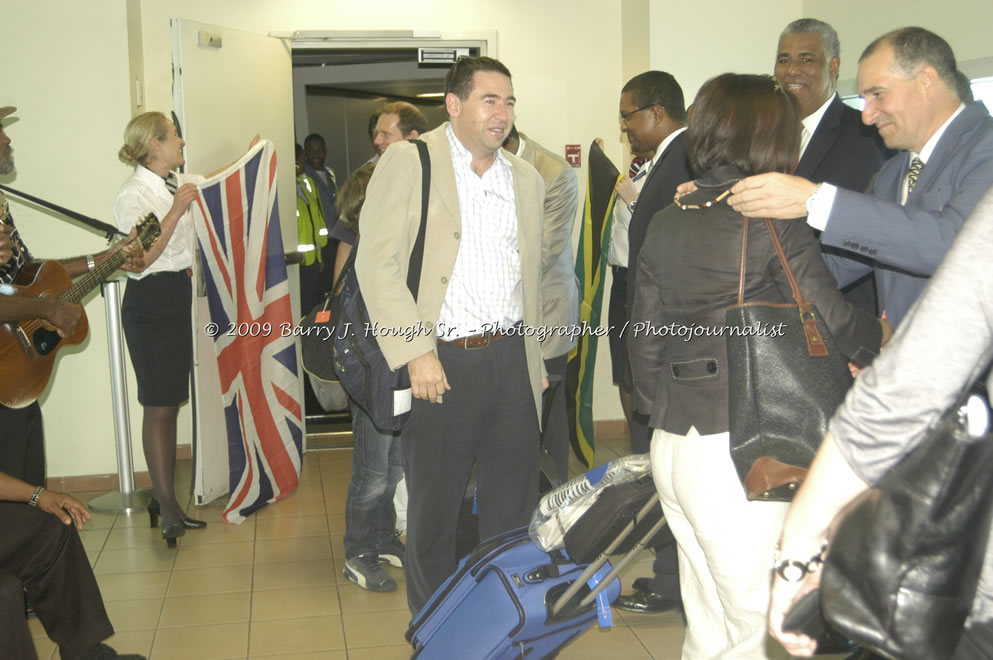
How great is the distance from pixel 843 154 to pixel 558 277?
1469mm

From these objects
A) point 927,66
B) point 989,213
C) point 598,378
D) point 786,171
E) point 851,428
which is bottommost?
point 598,378

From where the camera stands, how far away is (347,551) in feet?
11.7

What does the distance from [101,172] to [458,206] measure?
2889 mm

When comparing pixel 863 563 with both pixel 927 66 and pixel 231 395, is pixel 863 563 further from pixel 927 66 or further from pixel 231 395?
pixel 231 395

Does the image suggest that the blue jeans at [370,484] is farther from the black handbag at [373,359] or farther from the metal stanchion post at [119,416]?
the metal stanchion post at [119,416]

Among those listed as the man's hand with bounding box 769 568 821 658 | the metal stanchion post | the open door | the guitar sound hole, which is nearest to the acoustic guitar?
the guitar sound hole

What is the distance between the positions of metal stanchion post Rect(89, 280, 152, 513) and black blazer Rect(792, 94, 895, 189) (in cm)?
318

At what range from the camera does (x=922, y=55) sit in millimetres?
1949

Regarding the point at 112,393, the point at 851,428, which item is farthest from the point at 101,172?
the point at 851,428

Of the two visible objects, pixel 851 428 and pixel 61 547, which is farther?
pixel 61 547

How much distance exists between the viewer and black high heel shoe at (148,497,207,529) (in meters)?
4.11

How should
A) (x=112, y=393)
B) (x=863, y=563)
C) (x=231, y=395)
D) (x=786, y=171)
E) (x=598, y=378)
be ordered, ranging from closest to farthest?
(x=863, y=563), (x=786, y=171), (x=231, y=395), (x=112, y=393), (x=598, y=378)

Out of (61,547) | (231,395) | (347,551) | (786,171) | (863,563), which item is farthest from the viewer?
(231,395)

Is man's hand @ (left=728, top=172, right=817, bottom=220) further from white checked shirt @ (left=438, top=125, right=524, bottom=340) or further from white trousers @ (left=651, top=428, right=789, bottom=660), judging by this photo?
white checked shirt @ (left=438, top=125, right=524, bottom=340)
